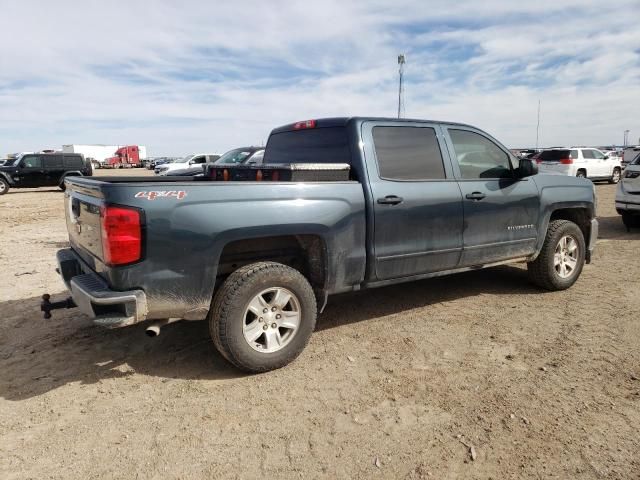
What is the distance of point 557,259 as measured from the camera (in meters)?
5.31

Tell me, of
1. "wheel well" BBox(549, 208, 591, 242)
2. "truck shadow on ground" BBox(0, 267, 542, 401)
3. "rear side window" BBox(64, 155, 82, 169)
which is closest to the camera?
"truck shadow on ground" BBox(0, 267, 542, 401)

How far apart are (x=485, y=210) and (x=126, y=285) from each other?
3.35 metres

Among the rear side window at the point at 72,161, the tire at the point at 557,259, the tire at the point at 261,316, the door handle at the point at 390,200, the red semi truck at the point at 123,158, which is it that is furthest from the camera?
the red semi truck at the point at 123,158

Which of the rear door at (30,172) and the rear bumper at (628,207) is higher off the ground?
the rear door at (30,172)

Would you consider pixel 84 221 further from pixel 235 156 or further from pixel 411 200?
pixel 235 156

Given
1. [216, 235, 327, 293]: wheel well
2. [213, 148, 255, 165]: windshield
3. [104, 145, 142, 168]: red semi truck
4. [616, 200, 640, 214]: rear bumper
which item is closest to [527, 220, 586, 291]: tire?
[216, 235, 327, 293]: wheel well

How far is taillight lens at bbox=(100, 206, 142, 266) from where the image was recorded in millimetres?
2834

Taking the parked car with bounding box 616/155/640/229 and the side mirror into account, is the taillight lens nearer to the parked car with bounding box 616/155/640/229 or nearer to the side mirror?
the side mirror

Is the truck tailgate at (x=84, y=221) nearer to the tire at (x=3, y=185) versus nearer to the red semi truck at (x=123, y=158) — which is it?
the tire at (x=3, y=185)

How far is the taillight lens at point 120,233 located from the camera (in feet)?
9.30

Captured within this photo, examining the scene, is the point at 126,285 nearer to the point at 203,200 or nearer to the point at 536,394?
the point at 203,200

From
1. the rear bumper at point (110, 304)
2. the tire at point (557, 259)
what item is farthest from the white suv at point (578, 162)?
the rear bumper at point (110, 304)

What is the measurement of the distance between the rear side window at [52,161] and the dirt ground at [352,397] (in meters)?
18.5

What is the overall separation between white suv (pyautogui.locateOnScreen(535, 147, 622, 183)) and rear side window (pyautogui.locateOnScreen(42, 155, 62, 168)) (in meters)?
21.1
